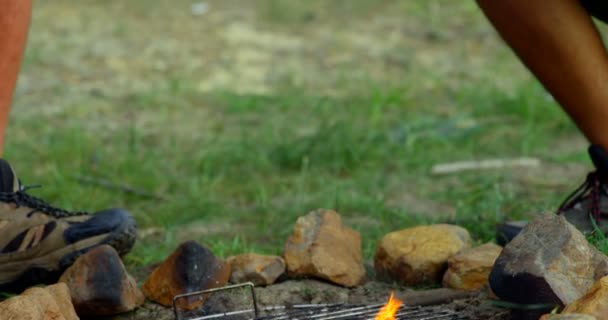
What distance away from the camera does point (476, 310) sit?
2.42 m

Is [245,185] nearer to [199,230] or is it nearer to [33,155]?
[199,230]

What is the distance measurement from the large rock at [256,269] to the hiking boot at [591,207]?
0.65m

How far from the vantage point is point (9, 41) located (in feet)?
9.41

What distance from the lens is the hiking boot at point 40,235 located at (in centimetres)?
279

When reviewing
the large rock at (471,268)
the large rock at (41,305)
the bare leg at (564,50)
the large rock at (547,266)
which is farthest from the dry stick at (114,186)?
the large rock at (547,266)

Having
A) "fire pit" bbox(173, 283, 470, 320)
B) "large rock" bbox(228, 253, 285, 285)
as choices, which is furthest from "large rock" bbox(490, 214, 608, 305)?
"large rock" bbox(228, 253, 285, 285)

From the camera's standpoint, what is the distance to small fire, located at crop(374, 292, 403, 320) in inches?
92.7

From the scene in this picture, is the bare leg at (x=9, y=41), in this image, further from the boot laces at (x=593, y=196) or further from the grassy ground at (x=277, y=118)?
the boot laces at (x=593, y=196)

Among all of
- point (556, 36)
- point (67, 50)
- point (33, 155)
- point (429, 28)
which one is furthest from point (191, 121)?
point (556, 36)

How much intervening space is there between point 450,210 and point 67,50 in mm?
2954

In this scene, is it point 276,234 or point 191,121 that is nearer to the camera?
point 276,234

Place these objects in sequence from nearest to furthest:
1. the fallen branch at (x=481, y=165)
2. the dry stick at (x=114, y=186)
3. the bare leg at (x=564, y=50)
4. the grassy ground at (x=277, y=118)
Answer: the bare leg at (x=564, y=50) → the grassy ground at (x=277, y=118) → the dry stick at (x=114, y=186) → the fallen branch at (x=481, y=165)

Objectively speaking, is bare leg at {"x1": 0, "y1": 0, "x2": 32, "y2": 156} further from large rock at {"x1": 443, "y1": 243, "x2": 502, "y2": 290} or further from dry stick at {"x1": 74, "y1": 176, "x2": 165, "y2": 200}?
large rock at {"x1": 443, "y1": 243, "x2": 502, "y2": 290}

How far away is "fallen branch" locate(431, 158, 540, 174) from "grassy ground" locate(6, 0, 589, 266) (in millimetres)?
59
